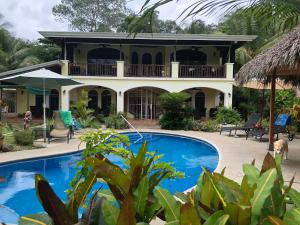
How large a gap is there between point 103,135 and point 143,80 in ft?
57.0

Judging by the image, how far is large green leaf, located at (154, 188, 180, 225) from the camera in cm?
176

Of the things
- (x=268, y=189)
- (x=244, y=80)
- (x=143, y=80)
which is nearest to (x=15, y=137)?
(x=244, y=80)

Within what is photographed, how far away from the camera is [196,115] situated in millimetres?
23234

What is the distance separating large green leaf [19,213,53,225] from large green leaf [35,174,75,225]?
0.33 ft

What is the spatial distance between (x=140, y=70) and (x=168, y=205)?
68.6 feet

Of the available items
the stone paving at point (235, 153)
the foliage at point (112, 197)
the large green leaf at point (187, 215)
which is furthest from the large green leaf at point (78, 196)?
the stone paving at point (235, 153)

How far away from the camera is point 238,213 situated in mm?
1598

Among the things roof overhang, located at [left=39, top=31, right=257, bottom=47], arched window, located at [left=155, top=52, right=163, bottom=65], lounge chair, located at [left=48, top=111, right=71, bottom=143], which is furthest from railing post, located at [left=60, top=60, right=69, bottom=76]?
lounge chair, located at [left=48, top=111, right=71, bottom=143]

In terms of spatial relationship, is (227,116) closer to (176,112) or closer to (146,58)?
(176,112)

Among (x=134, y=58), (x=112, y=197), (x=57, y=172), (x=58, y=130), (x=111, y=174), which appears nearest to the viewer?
(x=111, y=174)

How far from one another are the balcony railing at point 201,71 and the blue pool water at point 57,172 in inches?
285

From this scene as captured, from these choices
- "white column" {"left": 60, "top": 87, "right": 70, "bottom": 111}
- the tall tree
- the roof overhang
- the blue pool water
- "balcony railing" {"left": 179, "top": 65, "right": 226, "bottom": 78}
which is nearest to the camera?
the blue pool water

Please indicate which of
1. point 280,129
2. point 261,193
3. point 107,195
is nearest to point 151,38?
point 280,129

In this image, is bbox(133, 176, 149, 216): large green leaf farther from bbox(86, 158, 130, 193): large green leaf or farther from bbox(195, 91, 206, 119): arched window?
bbox(195, 91, 206, 119): arched window
